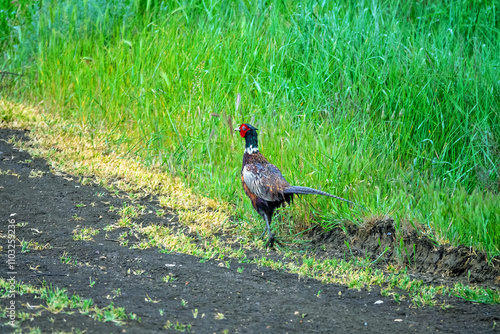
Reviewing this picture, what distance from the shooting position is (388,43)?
20.7ft

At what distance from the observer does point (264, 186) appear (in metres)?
4.51

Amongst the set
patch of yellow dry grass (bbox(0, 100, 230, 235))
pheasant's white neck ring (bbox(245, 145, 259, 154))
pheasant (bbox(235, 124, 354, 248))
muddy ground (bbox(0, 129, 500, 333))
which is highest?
pheasant's white neck ring (bbox(245, 145, 259, 154))

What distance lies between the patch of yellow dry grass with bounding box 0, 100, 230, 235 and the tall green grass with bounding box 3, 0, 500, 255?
0.16m

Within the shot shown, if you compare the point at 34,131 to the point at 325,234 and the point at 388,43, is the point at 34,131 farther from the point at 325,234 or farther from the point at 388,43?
the point at 388,43

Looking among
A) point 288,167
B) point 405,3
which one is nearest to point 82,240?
point 288,167

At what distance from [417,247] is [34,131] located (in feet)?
14.5

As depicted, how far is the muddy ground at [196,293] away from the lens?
10.4 feet

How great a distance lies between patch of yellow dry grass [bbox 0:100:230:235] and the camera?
5.18 meters

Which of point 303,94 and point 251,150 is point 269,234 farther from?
point 303,94

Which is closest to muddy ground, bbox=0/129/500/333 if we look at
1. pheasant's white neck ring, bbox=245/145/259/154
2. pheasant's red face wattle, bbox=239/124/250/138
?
pheasant's white neck ring, bbox=245/145/259/154

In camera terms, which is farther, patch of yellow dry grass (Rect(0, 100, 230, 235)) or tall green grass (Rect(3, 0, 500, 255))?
patch of yellow dry grass (Rect(0, 100, 230, 235))

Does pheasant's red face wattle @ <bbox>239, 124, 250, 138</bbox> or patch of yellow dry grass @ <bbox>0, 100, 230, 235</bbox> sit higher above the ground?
pheasant's red face wattle @ <bbox>239, 124, 250, 138</bbox>

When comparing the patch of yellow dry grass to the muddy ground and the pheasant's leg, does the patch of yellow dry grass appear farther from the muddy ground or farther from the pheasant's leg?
the muddy ground

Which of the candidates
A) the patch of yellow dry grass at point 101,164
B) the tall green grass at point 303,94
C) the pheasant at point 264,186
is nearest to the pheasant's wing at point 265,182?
the pheasant at point 264,186
